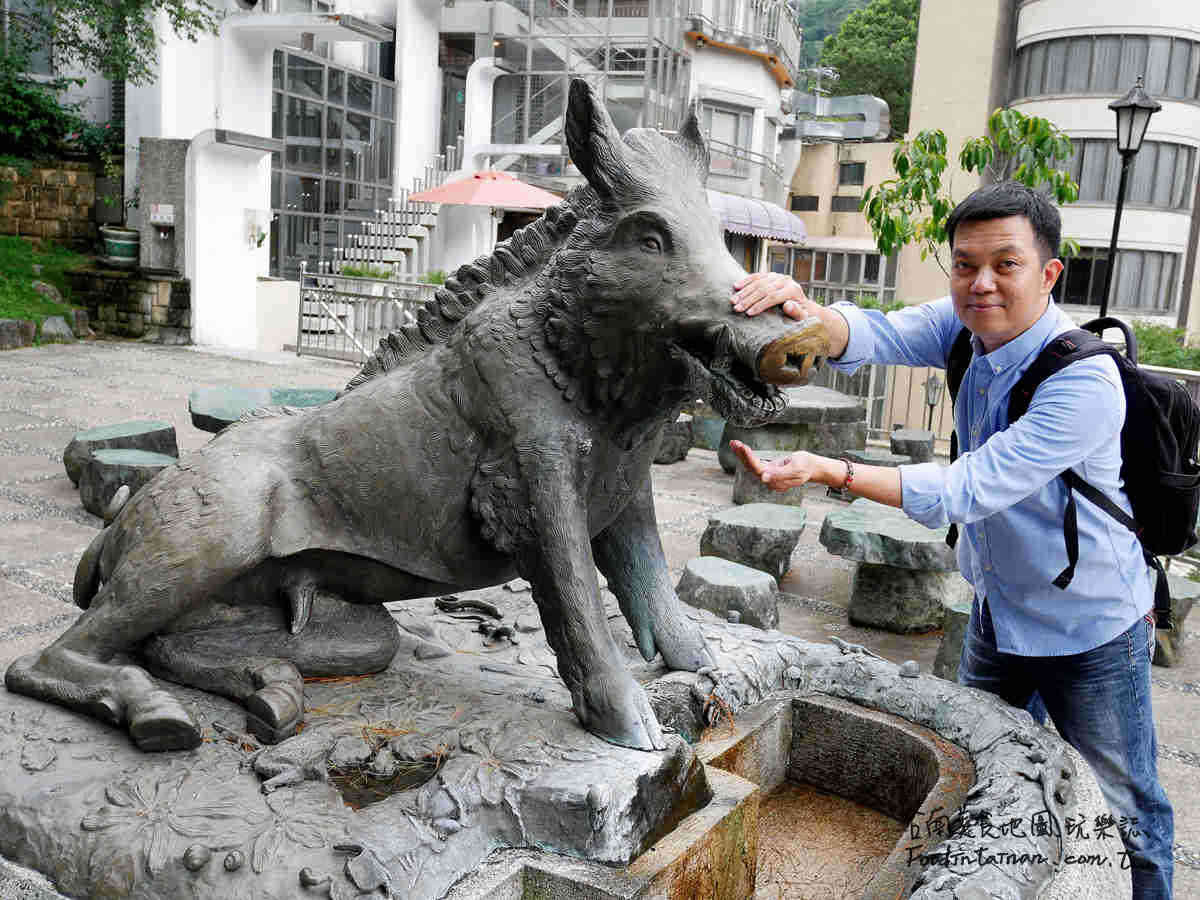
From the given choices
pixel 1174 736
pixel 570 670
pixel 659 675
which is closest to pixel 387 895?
pixel 570 670

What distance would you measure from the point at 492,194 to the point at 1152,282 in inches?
607

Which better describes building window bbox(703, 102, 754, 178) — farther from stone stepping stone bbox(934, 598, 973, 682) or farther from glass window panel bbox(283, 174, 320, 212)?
stone stepping stone bbox(934, 598, 973, 682)

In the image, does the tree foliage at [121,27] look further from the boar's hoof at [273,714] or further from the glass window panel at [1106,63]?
the glass window panel at [1106,63]

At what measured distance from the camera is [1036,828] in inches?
80.6

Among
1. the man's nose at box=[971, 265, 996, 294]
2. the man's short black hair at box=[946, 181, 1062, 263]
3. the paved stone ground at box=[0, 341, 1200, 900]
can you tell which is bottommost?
the paved stone ground at box=[0, 341, 1200, 900]

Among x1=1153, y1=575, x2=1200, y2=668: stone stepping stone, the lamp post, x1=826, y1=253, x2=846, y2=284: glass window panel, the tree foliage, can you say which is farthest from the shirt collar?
x1=826, y1=253, x2=846, y2=284: glass window panel

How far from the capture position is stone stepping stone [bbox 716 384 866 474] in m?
7.77

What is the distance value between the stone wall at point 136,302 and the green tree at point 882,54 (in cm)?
2651

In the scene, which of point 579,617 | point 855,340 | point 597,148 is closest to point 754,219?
point 855,340

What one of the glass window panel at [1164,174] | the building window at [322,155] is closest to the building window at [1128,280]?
the glass window panel at [1164,174]

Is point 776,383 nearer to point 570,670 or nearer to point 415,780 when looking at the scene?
point 570,670

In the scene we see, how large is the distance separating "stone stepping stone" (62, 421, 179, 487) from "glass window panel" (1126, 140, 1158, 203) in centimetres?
2022

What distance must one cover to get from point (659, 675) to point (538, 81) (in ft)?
60.4

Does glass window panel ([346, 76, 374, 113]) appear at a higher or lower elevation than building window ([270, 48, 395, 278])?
higher
